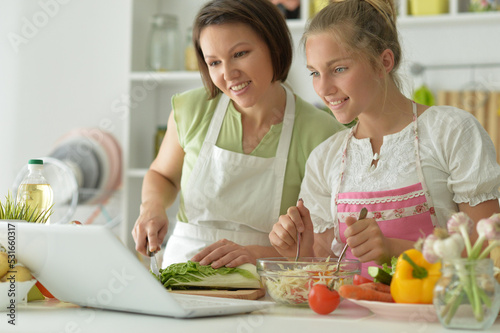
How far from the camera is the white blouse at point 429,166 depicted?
130 cm

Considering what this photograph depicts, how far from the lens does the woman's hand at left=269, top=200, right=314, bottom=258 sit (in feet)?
4.14

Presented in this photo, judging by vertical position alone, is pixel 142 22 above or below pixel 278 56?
above

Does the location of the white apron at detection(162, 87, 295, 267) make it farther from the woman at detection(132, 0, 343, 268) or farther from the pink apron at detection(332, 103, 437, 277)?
the pink apron at detection(332, 103, 437, 277)

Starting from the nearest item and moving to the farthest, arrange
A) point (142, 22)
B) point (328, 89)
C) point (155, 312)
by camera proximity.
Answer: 1. point (155, 312)
2. point (328, 89)
3. point (142, 22)

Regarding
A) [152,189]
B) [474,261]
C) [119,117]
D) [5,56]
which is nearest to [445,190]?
[474,261]

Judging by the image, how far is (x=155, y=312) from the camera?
93 cm

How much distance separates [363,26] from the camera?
143 cm

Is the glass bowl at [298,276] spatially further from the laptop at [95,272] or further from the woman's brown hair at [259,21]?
the woman's brown hair at [259,21]

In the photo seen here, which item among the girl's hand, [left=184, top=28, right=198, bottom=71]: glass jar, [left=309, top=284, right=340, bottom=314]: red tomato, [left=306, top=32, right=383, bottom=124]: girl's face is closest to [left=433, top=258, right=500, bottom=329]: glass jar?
[left=309, top=284, right=340, bottom=314]: red tomato

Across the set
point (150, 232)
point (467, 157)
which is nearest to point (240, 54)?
point (150, 232)

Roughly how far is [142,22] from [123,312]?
251 centimetres

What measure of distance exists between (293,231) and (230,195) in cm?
52

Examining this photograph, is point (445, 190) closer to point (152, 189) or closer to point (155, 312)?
point (155, 312)

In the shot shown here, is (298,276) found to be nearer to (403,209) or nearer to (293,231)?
(293,231)
